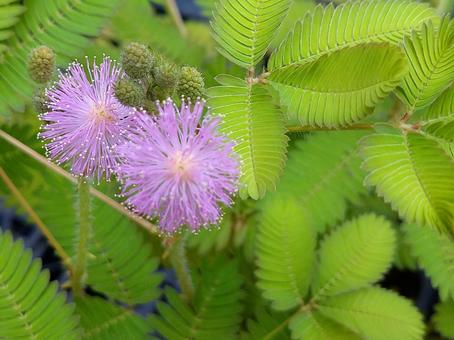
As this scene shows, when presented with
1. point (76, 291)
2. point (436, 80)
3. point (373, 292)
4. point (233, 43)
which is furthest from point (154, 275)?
point (436, 80)

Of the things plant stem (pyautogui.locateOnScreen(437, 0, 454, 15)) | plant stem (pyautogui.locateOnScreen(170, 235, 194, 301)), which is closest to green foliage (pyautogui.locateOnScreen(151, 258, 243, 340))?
plant stem (pyautogui.locateOnScreen(170, 235, 194, 301))

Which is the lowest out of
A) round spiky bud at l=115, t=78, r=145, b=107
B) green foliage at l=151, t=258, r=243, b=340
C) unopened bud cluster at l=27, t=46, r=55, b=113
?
green foliage at l=151, t=258, r=243, b=340

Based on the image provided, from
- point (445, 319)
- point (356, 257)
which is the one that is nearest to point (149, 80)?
point (356, 257)

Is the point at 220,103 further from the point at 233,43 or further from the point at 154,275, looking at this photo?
the point at 154,275

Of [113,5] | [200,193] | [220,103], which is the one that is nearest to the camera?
[200,193]

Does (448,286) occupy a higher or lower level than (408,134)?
lower

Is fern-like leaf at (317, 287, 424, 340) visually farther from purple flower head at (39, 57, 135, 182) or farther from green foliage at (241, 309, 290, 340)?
purple flower head at (39, 57, 135, 182)
